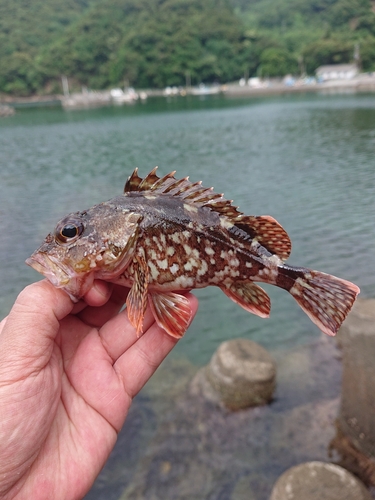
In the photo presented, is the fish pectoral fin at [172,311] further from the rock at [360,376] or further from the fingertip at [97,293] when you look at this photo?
the rock at [360,376]

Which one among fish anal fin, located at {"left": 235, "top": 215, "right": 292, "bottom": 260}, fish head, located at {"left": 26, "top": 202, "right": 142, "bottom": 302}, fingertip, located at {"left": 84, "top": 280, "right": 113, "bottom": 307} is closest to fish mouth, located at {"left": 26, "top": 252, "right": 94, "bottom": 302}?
fish head, located at {"left": 26, "top": 202, "right": 142, "bottom": 302}

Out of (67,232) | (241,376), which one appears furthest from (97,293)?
(241,376)

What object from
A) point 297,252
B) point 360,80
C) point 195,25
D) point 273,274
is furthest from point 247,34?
point 273,274

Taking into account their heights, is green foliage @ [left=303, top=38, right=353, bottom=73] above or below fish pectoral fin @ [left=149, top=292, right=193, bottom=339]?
above

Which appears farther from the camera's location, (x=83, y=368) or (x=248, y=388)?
(x=248, y=388)

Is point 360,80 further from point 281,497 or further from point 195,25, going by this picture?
point 281,497

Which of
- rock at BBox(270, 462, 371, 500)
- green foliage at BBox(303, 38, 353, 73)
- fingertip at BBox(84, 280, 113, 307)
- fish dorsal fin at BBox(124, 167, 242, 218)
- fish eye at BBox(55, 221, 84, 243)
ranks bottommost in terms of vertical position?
rock at BBox(270, 462, 371, 500)

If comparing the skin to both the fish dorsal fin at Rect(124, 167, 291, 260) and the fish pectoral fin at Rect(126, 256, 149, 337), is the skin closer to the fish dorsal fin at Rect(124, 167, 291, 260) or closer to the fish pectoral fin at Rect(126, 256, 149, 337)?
the fish pectoral fin at Rect(126, 256, 149, 337)
